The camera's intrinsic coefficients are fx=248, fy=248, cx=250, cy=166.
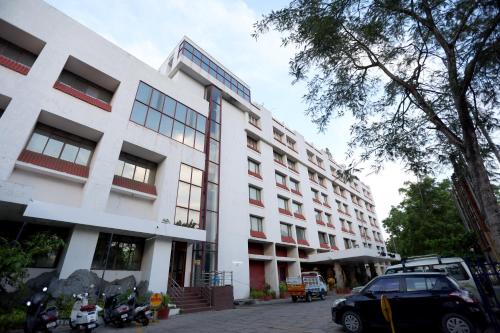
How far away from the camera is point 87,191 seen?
1291 centimetres

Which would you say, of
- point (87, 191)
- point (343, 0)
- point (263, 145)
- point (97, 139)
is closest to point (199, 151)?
point (97, 139)

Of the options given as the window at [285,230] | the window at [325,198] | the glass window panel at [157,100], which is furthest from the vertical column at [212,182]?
the window at [325,198]

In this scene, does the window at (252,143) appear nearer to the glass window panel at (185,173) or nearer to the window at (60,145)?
the glass window panel at (185,173)

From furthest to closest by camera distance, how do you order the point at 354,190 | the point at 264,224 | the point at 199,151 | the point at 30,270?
the point at 354,190 → the point at 264,224 → the point at 199,151 → the point at 30,270

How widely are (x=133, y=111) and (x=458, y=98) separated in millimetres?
16525

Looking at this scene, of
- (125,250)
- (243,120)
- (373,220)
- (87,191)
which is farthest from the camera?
(373,220)

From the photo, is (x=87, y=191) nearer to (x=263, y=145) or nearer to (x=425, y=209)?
(x=263, y=145)

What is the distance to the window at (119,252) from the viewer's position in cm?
1356

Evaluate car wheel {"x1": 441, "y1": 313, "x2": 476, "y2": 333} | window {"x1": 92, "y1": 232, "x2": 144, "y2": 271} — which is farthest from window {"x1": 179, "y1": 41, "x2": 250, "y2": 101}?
car wheel {"x1": 441, "y1": 313, "x2": 476, "y2": 333}

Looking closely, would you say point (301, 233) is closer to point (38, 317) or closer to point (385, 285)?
point (385, 285)

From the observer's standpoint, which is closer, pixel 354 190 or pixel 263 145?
pixel 263 145

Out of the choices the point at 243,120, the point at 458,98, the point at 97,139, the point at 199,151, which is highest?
the point at 243,120

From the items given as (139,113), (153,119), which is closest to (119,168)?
(139,113)

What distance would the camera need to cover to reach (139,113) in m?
16.6
